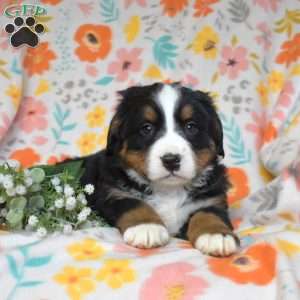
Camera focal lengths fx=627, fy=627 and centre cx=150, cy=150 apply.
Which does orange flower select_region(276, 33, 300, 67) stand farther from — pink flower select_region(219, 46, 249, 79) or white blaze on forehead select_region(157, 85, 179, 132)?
white blaze on forehead select_region(157, 85, 179, 132)

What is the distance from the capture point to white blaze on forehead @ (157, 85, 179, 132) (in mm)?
2773

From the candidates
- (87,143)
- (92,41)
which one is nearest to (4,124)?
(87,143)

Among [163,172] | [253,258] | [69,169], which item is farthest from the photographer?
[69,169]

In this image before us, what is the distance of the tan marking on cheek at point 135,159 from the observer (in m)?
2.77

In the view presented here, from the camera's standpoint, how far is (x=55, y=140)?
407 centimetres

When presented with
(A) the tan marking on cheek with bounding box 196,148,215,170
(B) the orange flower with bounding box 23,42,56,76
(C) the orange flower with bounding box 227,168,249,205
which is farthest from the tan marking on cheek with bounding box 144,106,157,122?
(B) the orange flower with bounding box 23,42,56,76

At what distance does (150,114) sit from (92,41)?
1640mm

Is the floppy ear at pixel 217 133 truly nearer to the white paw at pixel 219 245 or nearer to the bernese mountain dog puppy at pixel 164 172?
the bernese mountain dog puppy at pixel 164 172

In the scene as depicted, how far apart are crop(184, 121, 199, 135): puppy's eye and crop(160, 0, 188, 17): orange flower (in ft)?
5.60

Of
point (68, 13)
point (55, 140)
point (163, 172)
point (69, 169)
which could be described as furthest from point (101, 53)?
point (163, 172)

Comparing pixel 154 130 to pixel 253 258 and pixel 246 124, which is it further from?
pixel 246 124

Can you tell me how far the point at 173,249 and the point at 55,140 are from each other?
178 cm

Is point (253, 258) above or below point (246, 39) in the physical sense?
below

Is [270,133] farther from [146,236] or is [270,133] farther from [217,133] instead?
[146,236]
